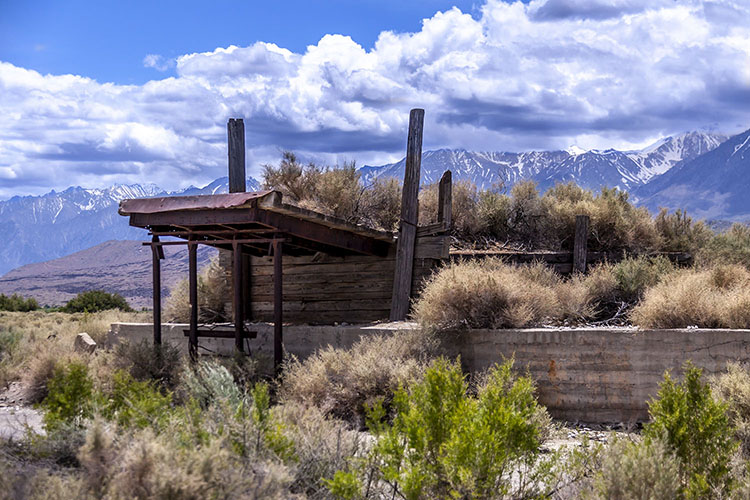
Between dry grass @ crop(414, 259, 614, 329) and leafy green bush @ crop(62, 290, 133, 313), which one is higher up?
dry grass @ crop(414, 259, 614, 329)

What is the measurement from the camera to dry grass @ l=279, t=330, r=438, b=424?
9336 mm

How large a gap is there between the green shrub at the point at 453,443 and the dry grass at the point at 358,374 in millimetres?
3707

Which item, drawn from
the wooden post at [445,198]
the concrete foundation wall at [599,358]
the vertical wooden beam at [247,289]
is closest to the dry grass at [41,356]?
the vertical wooden beam at [247,289]

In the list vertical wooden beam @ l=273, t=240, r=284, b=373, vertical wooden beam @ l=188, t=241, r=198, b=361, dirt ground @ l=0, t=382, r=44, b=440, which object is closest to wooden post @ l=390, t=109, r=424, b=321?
vertical wooden beam @ l=273, t=240, r=284, b=373

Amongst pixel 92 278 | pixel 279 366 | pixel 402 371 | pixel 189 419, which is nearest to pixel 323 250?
pixel 279 366

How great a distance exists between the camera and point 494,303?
408 inches

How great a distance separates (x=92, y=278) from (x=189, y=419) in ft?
670

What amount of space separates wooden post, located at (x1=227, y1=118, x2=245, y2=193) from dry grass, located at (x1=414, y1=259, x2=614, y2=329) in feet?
18.3

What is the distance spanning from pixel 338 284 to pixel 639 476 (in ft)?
30.2

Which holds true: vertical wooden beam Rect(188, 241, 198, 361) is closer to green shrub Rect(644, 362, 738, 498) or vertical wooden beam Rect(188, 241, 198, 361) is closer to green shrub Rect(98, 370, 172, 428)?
green shrub Rect(98, 370, 172, 428)

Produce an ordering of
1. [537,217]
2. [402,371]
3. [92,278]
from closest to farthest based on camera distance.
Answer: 1. [402,371]
2. [537,217]
3. [92,278]

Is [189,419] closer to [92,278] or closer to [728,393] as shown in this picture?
[728,393]

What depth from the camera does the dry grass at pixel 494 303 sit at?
10.3 m

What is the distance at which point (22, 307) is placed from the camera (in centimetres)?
3653
